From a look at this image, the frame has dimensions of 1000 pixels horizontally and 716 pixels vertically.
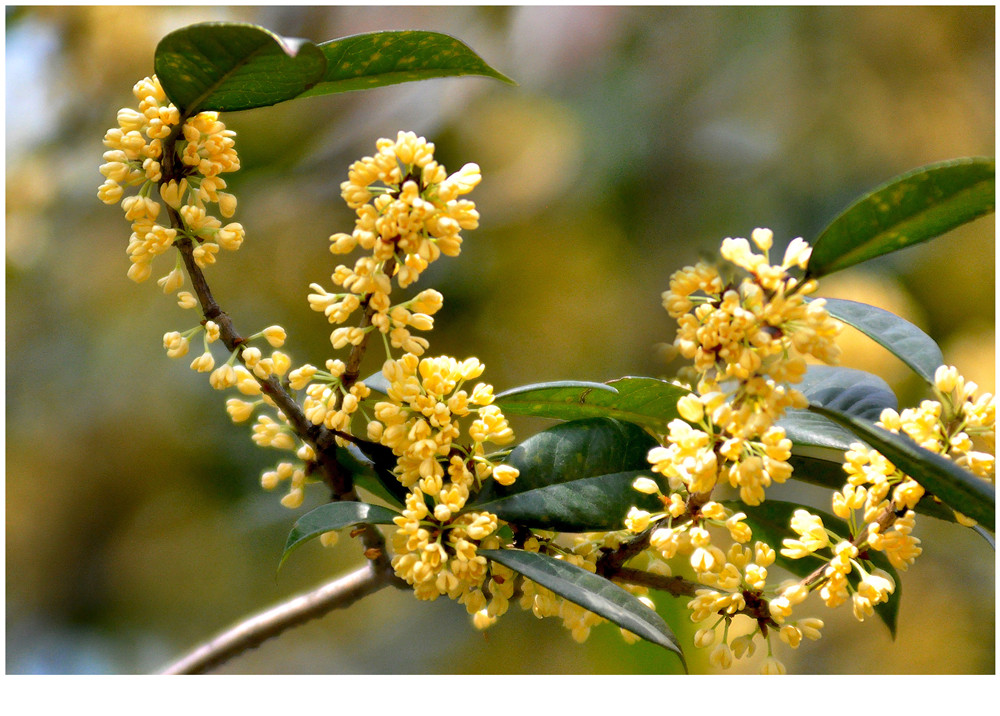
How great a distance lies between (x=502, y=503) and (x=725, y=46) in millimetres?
1953

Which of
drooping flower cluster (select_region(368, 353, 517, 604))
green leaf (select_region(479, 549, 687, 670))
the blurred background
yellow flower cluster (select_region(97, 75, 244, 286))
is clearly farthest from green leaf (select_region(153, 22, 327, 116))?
the blurred background

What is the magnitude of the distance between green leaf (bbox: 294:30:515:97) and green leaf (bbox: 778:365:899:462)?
283 millimetres

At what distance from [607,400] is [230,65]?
0.29 meters

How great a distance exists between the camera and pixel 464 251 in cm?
196

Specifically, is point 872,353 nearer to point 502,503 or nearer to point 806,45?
point 806,45

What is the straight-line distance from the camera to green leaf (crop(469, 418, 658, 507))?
1.60 feet

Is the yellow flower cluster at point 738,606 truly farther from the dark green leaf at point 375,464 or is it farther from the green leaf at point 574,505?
the dark green leaf at point 375,464

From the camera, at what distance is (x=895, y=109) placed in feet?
6.66

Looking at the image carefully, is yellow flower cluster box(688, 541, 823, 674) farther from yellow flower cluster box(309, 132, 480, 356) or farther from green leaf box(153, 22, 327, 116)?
green leaf box(153, 22, 327, 116)

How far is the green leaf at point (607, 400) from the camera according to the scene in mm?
498

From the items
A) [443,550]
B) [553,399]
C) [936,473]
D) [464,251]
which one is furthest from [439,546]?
[464,251]

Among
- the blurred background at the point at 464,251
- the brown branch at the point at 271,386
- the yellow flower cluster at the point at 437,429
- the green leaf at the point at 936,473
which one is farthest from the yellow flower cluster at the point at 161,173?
the blurred background at the point at 464,251

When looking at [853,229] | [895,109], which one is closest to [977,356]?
[895,109]

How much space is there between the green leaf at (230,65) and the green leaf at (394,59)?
0.04 m
